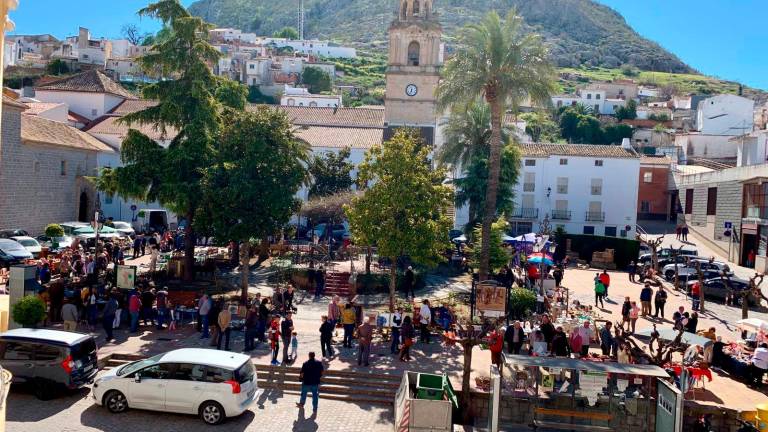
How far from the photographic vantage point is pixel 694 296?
85.3 feet

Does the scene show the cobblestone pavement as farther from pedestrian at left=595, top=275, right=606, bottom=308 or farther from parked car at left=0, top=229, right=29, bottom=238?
parked car at left=0, top=229, right=29, bottom=238

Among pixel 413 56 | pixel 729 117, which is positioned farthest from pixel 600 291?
pixel 729 117

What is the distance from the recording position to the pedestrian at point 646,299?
2366 cm

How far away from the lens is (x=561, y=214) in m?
49.4

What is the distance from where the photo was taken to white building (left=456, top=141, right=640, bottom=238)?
48812 mm

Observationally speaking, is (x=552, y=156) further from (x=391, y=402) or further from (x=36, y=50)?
(x=36, y=50)

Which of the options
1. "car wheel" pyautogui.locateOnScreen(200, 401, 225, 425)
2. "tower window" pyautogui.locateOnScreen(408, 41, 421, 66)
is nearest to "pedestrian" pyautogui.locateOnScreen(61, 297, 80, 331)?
"car wheel" pyautogui.locateOnScreen(200, 401, 225, 425)

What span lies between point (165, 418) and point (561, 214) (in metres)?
40.0

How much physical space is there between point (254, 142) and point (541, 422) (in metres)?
14.6

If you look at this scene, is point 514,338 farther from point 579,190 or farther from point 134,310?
point 579,190

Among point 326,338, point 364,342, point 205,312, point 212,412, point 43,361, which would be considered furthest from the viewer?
point 205,312

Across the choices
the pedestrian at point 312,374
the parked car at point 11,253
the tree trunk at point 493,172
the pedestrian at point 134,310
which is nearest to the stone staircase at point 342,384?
the pedestrian at point 312,374

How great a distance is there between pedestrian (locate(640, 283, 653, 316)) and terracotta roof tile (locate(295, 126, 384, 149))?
29669 mm

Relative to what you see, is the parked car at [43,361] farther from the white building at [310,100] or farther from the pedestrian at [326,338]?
the white building at [310,100]
